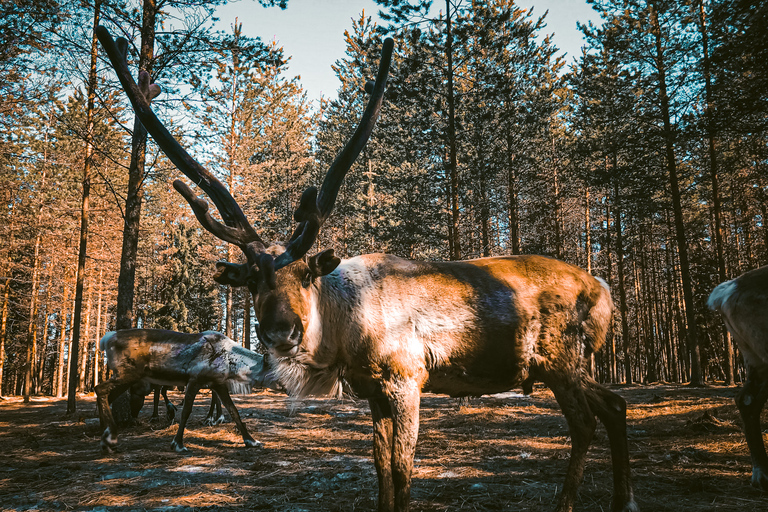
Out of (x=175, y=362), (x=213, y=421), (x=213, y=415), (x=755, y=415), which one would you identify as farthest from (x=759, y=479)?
(x=213, y=415)

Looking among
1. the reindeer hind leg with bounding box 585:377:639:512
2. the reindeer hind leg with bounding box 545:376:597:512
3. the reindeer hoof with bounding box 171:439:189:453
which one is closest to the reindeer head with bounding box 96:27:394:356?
the reindeer hind leg with bounding box 545:376:597:512

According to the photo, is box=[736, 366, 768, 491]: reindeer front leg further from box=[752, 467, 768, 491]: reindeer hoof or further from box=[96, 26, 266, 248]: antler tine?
box=[96, 26, 266, 248]: antler tine

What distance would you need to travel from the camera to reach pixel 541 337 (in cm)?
385

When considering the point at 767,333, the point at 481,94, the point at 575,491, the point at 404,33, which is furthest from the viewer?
the point at 481,94

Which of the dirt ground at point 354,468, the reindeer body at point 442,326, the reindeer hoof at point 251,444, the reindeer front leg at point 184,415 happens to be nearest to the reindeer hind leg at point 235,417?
the reindeer hoof at point 251,444

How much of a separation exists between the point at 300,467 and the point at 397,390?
3.35 meters

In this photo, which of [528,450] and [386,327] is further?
[528,450]

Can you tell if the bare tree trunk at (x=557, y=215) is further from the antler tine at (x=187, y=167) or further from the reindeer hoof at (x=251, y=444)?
the antler tine at (x=187, y=167)

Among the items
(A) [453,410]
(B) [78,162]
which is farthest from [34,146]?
(A) [453,410]

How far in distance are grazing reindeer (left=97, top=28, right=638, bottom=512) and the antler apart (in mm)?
11

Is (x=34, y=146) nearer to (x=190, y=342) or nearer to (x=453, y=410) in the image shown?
(x=190, y=342)

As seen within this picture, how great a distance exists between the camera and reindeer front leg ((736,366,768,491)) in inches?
169

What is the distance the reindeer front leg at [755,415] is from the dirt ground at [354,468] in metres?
0.21

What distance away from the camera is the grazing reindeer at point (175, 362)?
8188 mm
